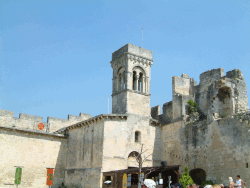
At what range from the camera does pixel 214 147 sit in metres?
23.0

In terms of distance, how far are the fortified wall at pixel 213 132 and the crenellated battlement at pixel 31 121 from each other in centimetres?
1184

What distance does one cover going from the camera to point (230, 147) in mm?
21625

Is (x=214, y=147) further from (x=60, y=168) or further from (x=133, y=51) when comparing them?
(x=60, y=168)

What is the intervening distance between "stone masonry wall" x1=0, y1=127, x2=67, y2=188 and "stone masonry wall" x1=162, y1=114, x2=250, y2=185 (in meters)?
10.5

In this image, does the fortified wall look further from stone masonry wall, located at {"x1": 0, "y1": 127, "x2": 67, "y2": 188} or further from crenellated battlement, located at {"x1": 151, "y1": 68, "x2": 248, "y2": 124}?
stone masonry wall, located at {"x1": 0, "y1": 127, "x2": 67, "y2": 188}

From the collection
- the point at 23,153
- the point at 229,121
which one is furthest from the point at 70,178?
the point at 229,121

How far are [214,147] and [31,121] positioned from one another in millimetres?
20082

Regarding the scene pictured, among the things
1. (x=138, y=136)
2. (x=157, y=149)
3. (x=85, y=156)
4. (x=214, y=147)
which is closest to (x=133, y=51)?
(x=138, y=136)

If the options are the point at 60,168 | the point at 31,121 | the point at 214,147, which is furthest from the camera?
the point at 31,121

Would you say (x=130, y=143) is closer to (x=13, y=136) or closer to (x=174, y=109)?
(x=174, y=109)

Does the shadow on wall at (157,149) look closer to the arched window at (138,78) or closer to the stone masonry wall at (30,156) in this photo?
the arched window at (138,78)

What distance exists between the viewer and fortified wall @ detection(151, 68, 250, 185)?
833 inches

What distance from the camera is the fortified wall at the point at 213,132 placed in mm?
21150

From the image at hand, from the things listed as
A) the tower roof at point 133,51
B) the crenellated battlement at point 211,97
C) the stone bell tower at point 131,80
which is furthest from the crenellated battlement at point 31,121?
the crenellated battlement at point 211,97
